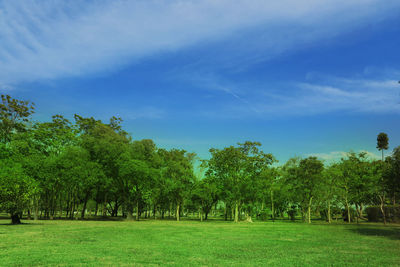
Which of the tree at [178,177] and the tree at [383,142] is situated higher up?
the tree at [383,142]

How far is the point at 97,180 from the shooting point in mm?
48469

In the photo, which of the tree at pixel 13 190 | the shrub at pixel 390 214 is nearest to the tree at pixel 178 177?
the tree at pixel 13 190

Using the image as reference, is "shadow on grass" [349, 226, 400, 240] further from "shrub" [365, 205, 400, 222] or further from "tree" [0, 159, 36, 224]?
"tree" [0, 159, 36, 224]

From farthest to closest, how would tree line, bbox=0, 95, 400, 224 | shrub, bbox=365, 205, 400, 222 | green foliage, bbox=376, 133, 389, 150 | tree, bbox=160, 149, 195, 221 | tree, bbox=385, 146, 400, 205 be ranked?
green foliage, bbox=376, 133, 389, 150, tree, bbox=160, 149, 195, 221, shrub, bbox=365, 205, 400, 222, tree line, bbox=0, 95, 400, 224, tree, bbox=385, 146, 400, 205

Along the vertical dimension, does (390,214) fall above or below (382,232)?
above

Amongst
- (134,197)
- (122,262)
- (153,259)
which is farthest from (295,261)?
(134,197)

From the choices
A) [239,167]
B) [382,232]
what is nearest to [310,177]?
[239,167]

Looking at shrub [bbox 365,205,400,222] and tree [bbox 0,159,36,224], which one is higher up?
tree [bbox 0,159,36,224]

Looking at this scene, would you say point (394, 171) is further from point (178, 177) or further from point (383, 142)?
point (383, 142)

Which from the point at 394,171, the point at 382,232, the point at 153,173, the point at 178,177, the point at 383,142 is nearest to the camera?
the point at 394,171

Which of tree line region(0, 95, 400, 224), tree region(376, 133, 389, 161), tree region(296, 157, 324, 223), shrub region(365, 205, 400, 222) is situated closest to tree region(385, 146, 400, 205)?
tree line region(0, 95, 400, 224)

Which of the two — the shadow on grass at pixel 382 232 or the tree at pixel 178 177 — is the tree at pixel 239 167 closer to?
the tree at pixel 178 177

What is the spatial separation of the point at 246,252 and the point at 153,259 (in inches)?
210

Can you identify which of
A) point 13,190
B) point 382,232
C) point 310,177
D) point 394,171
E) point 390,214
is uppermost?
point 310,177
